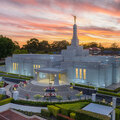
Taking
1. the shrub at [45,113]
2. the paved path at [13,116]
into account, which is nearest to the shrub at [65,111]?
the shrub at [45,113]

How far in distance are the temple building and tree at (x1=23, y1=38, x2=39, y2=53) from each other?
63.1m

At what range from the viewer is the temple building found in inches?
1353

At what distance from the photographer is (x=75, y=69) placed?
37500mm

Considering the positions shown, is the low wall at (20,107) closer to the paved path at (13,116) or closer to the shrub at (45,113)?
the paved path at (13,116)

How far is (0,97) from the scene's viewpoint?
28859 mm

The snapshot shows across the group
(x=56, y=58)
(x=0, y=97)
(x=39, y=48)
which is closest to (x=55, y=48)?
(x=39, y=48)

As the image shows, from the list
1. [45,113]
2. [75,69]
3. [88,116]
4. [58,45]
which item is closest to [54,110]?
[45,113]

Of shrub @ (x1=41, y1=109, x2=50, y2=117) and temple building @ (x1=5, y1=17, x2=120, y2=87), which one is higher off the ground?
temple building @ (x1=5, y1=17, x2=120, y2=87)

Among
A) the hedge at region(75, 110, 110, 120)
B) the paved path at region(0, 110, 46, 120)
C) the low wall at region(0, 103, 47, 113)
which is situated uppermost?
the hedge at region(75, 110, 110, 120)

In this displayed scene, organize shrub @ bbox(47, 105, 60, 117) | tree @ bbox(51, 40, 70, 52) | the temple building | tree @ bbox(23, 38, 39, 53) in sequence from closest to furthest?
1. shrub @ bbox(47, 105, 60, 117)
2. the temple building
3. tree @ bbox(23, 38, 39, 53)
4. tree @ bbox(51, 40, 70, 52)

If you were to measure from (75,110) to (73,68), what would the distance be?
688 inches

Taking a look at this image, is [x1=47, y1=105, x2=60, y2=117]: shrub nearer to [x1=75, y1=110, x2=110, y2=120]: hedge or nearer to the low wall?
the low wall

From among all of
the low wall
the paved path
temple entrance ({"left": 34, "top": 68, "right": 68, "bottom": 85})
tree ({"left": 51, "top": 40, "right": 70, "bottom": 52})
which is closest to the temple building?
temple entrance ({"left": 34, "top": 68, "right": 68, "bottom": 85})

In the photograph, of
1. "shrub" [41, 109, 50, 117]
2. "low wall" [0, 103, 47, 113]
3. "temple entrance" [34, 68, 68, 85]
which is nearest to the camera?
"shrub" [41, 109, 50, 117]
